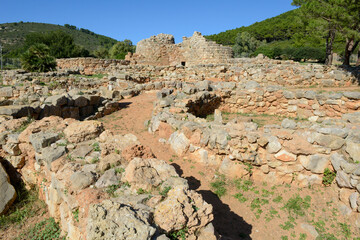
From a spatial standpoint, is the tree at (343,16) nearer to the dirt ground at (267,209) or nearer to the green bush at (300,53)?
the dirt ground at (267,209)

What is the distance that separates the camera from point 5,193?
4.89 metres

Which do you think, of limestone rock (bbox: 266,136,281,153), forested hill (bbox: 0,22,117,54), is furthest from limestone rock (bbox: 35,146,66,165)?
forested hill (bbox: 0,22,117,54)

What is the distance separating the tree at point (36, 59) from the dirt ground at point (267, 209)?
56.1 feet

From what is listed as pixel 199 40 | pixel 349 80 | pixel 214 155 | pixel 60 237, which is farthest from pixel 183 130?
pixel 199 40

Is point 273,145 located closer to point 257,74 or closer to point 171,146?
point 171,146

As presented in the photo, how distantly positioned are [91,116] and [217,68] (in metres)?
11.6

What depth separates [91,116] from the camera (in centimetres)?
978

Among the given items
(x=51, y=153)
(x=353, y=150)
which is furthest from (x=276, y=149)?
(x=51, y=153)

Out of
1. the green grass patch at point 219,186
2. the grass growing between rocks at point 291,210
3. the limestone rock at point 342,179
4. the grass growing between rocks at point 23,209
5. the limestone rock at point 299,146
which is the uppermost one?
the limestone rock at point 299,146

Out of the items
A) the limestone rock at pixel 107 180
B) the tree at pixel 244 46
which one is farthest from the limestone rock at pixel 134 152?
the tree at pixel 244 46

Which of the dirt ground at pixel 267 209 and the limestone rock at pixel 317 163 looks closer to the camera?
the dirt ground at pixel 267 209

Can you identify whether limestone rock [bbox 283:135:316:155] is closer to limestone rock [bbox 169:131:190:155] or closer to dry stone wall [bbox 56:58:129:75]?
limestone rock [bbox 169:131:190:155]

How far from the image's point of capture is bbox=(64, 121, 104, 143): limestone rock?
16.9 feet

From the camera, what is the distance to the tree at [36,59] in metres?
18.1
